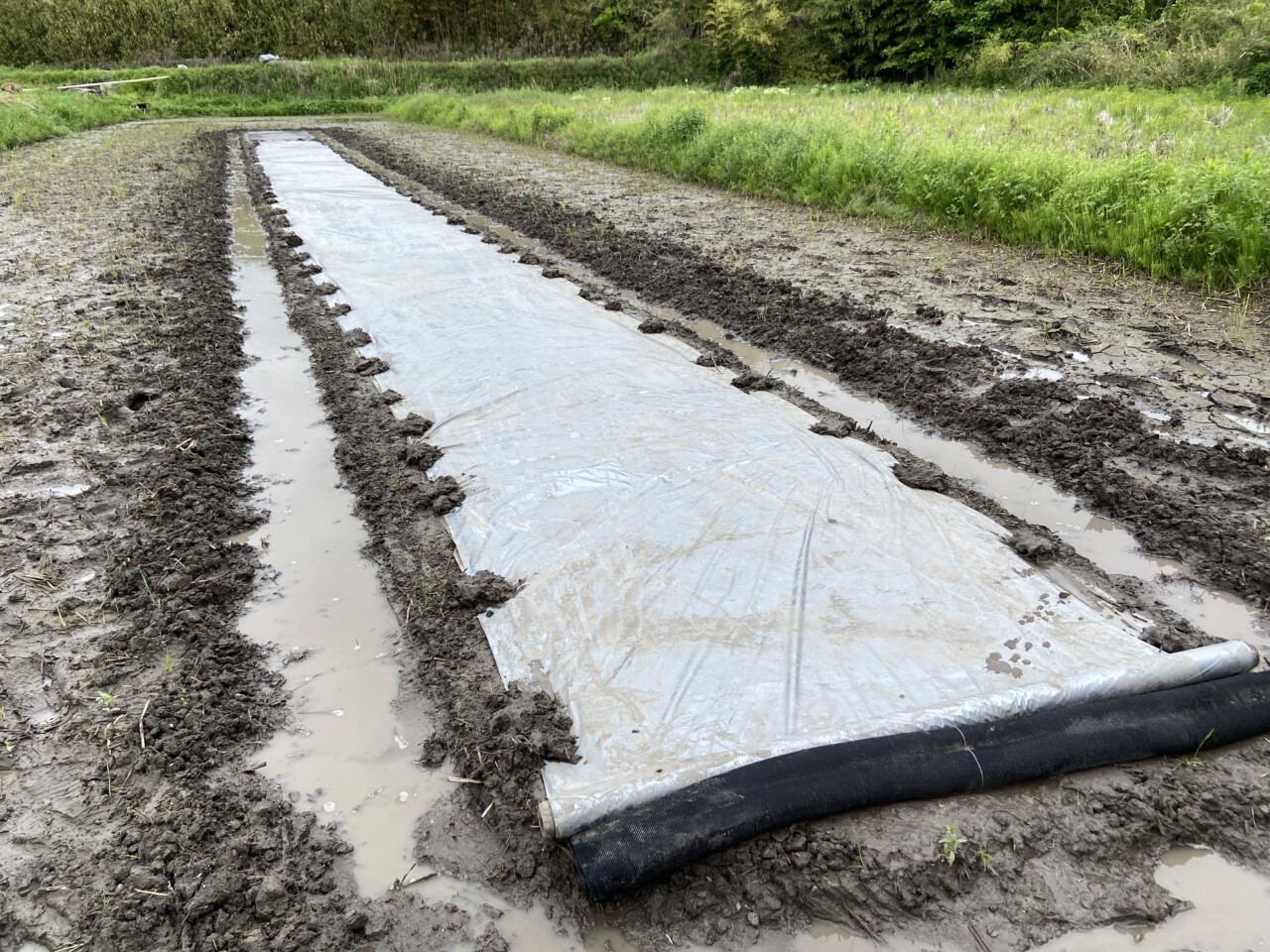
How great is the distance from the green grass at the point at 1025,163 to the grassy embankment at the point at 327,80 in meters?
13.4

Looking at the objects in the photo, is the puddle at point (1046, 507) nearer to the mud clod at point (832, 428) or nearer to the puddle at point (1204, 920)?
the mud clod at point (832, 428)

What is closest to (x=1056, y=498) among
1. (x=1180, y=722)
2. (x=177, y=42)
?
(x=1180, y=722)

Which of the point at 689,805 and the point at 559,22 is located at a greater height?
the point at 559,22

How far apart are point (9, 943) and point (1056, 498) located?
3638mm

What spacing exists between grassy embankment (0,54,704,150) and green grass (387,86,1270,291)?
1339 centimetres

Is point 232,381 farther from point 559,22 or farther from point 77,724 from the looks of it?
point 559,22

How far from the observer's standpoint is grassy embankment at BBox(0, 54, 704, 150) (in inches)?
855

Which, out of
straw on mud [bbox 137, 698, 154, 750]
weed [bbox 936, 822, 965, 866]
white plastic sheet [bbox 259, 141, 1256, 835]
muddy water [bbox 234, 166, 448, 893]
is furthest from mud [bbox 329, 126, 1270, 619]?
straw on mud [bbox 137, 698, 154, 750]

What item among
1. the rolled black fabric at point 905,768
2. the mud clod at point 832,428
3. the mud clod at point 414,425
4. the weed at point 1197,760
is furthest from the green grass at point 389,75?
the weed at point 1197,760

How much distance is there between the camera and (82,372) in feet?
14.2

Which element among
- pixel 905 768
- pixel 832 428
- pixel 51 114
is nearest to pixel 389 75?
pixel 51 114

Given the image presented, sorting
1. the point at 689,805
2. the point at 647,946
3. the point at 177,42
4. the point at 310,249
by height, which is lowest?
the point at 647,946

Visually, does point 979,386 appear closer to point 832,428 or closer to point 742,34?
point 832,428

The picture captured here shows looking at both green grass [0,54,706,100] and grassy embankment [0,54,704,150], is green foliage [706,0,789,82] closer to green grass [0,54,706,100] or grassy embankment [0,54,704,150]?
green grass [0,54,706,100]
